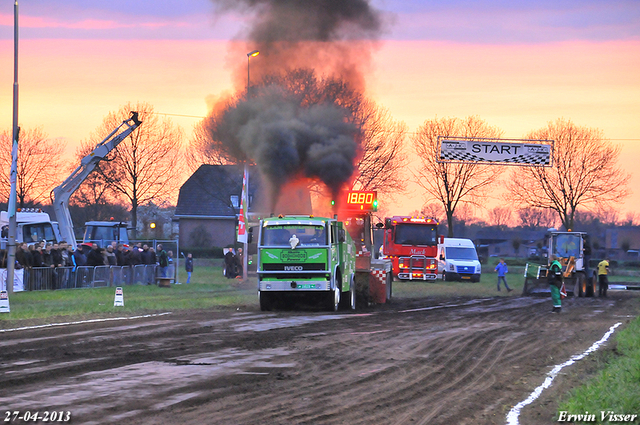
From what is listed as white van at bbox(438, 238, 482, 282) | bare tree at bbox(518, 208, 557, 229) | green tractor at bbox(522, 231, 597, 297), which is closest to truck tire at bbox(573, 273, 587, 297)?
green tractor at bbox(522, 231, 597, 297)

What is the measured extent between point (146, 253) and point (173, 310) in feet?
39.3

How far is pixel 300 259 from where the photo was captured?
19.8 m

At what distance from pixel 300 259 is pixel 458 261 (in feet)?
84.6

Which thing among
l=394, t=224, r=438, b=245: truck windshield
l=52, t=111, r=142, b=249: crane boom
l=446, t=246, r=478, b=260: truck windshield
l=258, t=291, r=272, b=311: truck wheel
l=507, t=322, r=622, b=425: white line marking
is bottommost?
l=507, t=322, r=622, b=425: white line marking

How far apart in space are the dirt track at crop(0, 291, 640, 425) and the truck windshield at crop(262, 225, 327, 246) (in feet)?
7.52

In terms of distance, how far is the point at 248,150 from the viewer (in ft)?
84.4

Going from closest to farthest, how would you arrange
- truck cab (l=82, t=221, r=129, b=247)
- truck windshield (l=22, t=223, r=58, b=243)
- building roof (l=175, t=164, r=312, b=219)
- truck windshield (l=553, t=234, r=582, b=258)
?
building roof (l=175, t=164, r=312, b=219) → truck windshield (l=553, t=234, r=582, b=258) → truck windshield (l=22, t=223, r=58, b=243) → truck cab (l=82, t=221, r=129, b=247)

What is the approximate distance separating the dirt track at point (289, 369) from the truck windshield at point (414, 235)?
20.7m

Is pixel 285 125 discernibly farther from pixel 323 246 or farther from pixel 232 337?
pixel 232 337

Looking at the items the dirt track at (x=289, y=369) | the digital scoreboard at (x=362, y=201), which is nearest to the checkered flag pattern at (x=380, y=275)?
the digital scoreboard at (x=362, y=201)

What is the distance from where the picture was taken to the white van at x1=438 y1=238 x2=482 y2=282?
4375 cm

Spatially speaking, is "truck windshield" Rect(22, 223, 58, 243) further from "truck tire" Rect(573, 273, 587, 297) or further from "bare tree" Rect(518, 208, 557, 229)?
"bare tree" Rect(518, 208, 557, 229)

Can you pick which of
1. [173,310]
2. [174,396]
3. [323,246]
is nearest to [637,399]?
[174,396]

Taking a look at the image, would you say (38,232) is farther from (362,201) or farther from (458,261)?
(458,261)
